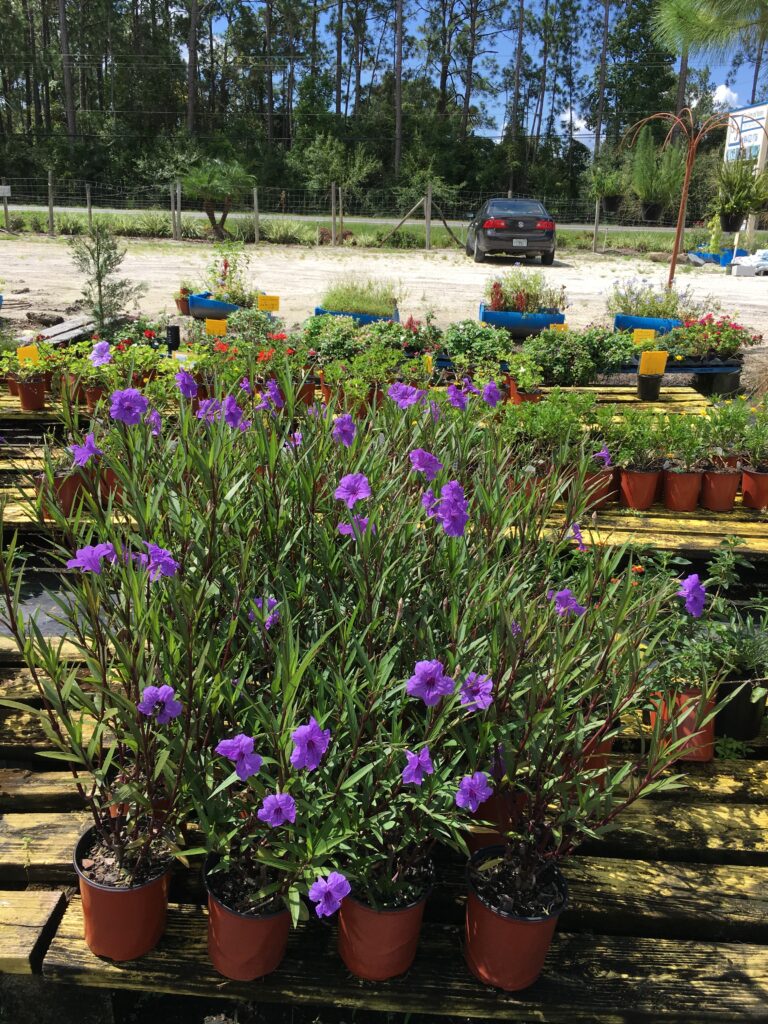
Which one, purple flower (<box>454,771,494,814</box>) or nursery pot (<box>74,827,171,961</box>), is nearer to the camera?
purple flower (<box>454,771,494,814</box>)

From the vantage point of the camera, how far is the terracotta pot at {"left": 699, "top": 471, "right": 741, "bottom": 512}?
4.22 metres

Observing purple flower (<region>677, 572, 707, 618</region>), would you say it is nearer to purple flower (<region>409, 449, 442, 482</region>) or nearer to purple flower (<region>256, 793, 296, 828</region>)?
purple flower (<region>409, 449, 442, 482</region>)

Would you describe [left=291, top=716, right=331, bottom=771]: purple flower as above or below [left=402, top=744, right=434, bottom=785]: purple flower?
above

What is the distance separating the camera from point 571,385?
6551 mm

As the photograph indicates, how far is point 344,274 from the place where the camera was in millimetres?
14625

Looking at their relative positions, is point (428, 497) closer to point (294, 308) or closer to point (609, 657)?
point (609, 657)

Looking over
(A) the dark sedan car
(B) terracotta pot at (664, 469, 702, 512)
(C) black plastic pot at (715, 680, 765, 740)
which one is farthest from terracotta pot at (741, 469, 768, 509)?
(A) the dark sedan car

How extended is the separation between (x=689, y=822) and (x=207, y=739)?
128cm

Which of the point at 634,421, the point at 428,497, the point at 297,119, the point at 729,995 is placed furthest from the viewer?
the point at 297,119

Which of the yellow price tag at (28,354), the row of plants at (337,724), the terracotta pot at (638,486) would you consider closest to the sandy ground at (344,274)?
the yellow price tag at (28,354)

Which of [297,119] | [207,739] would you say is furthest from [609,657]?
[297,119]

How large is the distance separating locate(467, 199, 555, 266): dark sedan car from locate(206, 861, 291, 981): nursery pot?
1683 centimetres

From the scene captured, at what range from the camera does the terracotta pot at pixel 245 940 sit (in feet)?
5.36

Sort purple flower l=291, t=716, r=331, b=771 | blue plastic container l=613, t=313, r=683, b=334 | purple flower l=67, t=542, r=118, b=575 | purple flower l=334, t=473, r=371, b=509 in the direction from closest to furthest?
purple flower l=291, t=716, r=331, b=771, purple flower l=67, t=542, r=118, b=575, purple flower l=334, t=473, r=371, b=509, blue plastic container l=613, t=313, r=683, b=334
